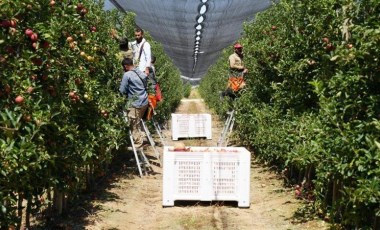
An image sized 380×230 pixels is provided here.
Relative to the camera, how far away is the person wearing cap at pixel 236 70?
9.09 metres

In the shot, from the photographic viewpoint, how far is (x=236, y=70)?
9.23 m

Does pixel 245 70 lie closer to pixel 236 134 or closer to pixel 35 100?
pixel 236 134

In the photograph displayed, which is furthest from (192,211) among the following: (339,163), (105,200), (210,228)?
(339,163)

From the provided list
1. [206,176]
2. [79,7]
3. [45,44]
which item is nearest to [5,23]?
[45,44]

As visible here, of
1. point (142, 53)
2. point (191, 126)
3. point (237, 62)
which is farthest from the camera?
point (191, 126)

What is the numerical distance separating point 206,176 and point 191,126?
6.57 metres

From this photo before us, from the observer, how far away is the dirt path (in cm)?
509

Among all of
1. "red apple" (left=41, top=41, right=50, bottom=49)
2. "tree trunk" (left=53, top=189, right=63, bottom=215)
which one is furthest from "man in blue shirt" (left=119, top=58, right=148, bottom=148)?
"red apple" (left=41, top=41, right=50, bottom=49)

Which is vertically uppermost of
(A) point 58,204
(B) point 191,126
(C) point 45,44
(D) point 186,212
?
(C) point 45,44

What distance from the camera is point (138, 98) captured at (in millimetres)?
7059

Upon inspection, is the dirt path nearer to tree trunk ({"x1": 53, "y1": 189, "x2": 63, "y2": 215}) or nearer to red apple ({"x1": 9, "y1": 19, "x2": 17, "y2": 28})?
tree trunk ({"x1": 53, "y1": 189, "x2": 63, "y2": 215})

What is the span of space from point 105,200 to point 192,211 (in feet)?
3.44

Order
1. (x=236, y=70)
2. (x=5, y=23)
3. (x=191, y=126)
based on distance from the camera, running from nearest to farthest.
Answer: (x=5, y=23) < (x=236, y=70) < (x=191, y=126)

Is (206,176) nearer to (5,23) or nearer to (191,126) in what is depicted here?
(5,23)
